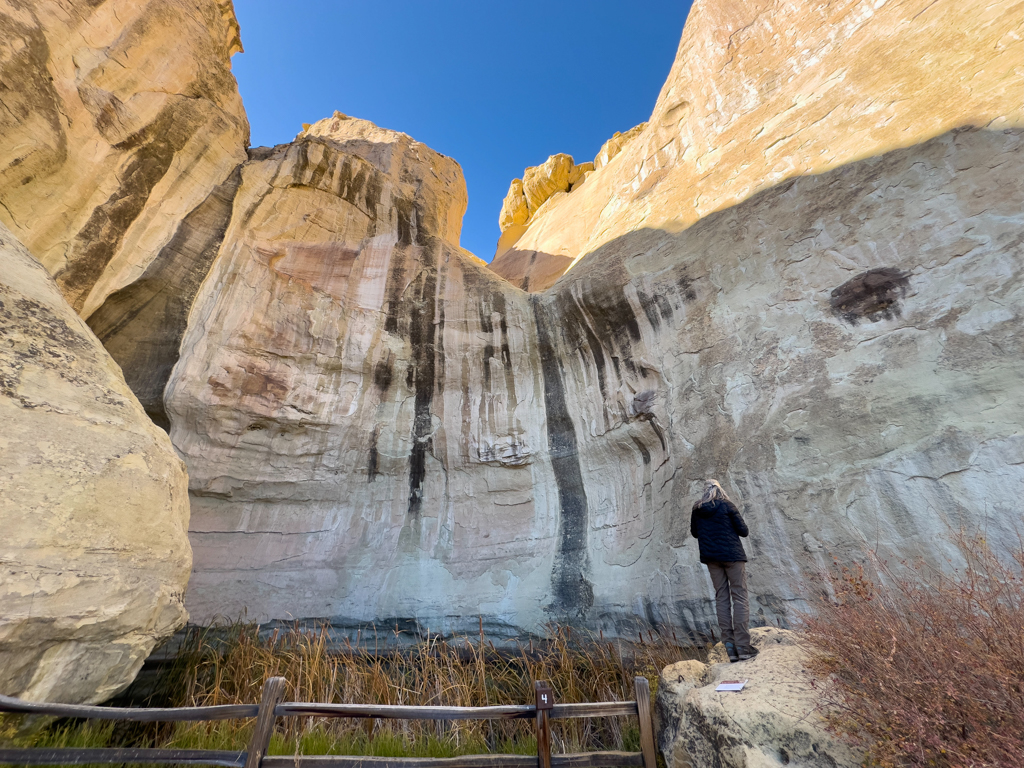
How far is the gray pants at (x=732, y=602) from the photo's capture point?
344 centimetres

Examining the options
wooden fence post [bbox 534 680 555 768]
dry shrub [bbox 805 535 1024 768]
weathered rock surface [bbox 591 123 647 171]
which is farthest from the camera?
weathered rock surface [bbox 591 123 647 171]

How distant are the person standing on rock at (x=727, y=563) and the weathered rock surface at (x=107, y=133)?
7.41 metres

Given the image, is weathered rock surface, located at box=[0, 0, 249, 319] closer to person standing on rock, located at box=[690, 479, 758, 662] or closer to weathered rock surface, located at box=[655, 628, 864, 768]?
person standing on rock, located at box=[690, 479, 758, 662]

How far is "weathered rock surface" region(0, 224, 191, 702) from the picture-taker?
9.58 ft

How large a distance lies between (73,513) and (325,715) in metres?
2.11

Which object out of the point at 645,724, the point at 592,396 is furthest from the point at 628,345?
the point at 645,724

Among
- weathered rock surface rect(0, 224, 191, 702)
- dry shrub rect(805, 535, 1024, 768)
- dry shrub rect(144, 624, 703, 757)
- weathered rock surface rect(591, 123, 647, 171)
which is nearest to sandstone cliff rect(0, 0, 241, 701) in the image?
weathered rock surface rect(0, 224, 191, 702)

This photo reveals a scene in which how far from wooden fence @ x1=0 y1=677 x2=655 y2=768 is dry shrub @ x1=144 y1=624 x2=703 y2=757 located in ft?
1.89

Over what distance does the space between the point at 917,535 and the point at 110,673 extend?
6126mm

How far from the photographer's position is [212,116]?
762cm

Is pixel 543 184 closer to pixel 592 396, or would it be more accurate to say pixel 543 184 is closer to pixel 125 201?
pixel 592 396

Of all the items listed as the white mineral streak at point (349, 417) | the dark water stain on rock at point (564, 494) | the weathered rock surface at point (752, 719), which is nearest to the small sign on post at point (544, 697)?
the weathered rock surface at point (752, 719)

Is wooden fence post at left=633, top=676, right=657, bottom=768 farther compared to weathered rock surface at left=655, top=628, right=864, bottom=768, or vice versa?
wooden fence post at left=633, top=676, right=657, bottom=768

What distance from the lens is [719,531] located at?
3.66 meters
